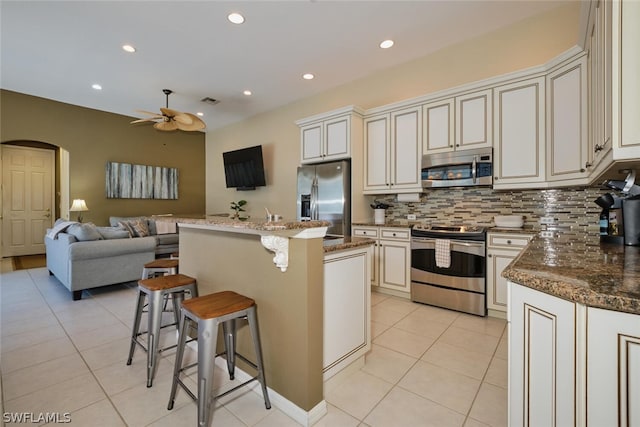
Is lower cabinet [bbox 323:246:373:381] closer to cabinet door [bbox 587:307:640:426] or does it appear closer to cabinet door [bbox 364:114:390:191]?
cabinet door [bbox 587:307:640:426]

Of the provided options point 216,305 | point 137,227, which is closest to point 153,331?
point 216,305

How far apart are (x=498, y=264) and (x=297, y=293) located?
93.8 inches

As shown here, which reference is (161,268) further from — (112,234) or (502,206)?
(502,206)

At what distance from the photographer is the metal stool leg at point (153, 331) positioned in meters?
1.85

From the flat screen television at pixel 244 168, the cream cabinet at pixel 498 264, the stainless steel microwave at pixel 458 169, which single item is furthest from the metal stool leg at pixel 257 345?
the flat screen television at pixel 244 168

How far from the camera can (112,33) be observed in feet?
10.8

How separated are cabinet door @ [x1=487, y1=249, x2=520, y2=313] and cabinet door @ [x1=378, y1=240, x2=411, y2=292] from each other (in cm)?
85

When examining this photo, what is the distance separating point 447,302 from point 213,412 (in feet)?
8.41

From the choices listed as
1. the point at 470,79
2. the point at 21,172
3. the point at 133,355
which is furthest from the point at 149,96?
the point at 470,79

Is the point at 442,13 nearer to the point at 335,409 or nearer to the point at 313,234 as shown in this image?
the point at 313,234

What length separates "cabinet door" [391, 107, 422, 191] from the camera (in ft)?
11.8

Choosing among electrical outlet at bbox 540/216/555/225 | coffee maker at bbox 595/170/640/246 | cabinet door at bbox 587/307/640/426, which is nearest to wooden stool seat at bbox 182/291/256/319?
cabinet door at bbox 587/307/640/426

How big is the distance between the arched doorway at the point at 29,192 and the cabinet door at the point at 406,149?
6.52 m

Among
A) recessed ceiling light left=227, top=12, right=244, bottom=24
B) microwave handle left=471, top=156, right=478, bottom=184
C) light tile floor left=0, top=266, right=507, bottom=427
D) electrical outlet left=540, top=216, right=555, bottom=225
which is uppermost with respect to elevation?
recessed ceiling light left=227, top=12, right=244, bottom=24
